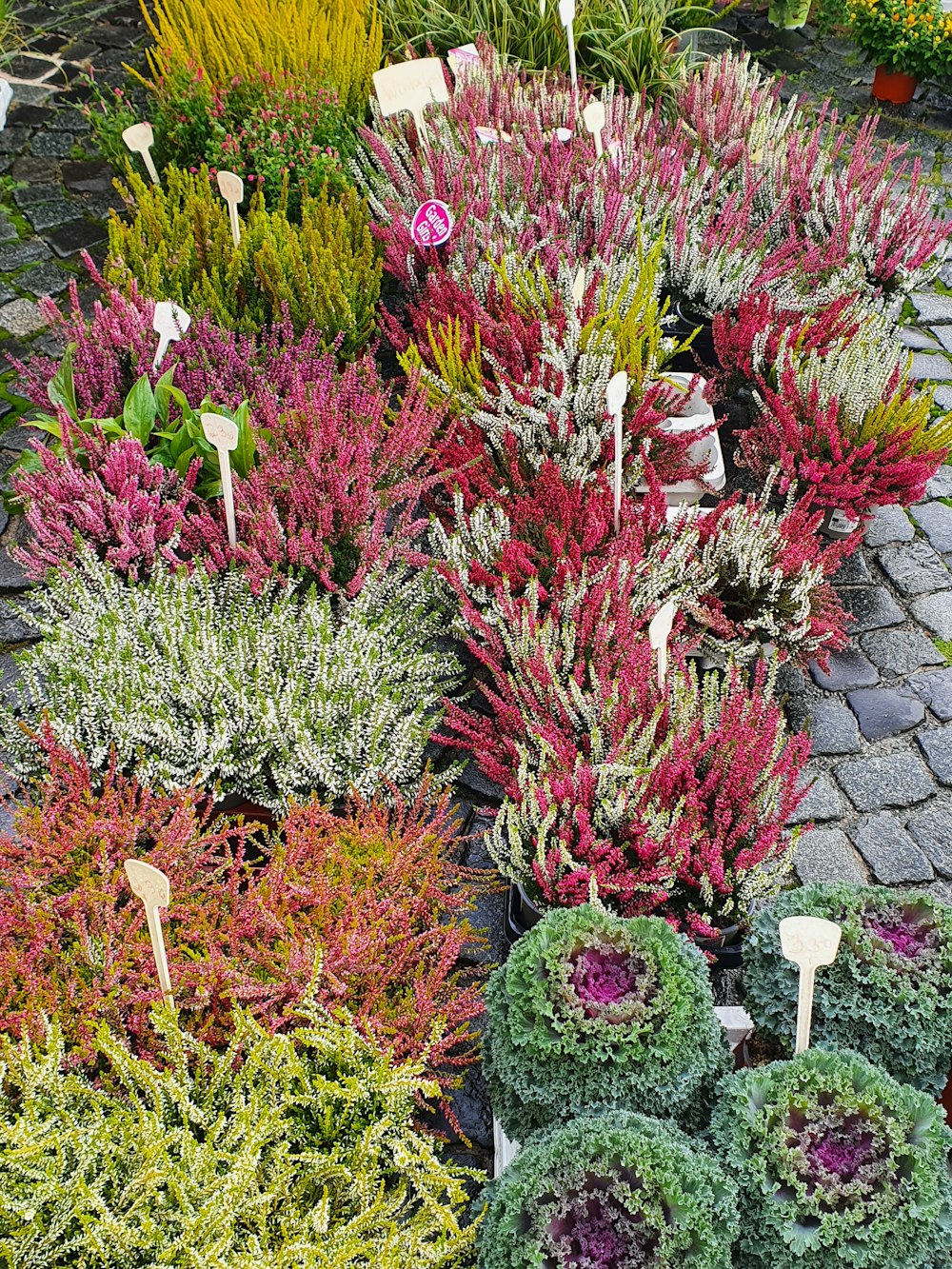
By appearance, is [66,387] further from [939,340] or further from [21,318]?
[939,340]

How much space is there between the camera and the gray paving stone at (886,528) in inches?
125

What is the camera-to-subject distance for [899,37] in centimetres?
491

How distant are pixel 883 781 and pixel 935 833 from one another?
0.17 metres

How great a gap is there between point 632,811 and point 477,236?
1959 mm

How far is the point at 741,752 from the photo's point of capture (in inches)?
77.7

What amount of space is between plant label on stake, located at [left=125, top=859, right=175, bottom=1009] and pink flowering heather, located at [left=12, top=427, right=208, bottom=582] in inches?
36.3

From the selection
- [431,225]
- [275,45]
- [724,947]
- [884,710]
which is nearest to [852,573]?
[884,710]

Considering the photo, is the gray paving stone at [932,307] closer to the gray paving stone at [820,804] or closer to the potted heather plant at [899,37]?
the potted heather plant at [899,37]

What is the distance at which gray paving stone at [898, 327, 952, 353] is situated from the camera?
12.6 ft

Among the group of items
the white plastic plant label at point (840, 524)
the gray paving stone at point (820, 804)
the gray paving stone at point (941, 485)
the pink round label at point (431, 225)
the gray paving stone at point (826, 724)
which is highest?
the pink round label at point (431, 225)

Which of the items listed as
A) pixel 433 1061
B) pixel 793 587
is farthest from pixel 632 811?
pixel 793 587

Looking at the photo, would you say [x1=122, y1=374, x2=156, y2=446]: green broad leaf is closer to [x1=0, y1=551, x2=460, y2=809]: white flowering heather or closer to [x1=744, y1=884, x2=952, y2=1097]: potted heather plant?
[x1=0, y1=551, x2=460, y2=809]: white flowering heather

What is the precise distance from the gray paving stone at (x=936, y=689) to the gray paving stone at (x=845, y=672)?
0.10 m

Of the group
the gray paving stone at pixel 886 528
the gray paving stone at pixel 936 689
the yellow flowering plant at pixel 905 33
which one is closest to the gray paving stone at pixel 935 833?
the gray paving stone at pixel 936 689
